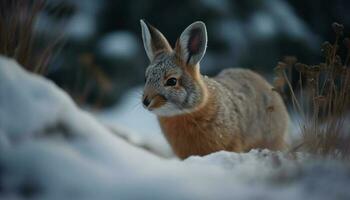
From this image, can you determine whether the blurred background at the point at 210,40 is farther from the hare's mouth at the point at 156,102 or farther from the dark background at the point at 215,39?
the hare's mouth at the point at 156,102

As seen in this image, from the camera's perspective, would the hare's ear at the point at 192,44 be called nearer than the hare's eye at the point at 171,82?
No

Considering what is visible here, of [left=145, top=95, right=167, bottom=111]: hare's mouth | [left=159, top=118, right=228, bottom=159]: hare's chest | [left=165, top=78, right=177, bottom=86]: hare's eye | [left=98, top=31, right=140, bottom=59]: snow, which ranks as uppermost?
[left=165, top=78, right=177, bottom=86]: hare's eye

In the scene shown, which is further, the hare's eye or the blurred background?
the blurred background

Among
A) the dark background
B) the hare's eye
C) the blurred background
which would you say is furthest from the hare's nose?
the dark background

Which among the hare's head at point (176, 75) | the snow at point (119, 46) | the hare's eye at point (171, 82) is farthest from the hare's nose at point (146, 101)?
the snow at point (119, 46)

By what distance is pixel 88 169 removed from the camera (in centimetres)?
225

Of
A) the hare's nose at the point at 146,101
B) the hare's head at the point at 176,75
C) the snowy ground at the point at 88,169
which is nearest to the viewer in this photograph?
the snowy ground at the point at 88,169

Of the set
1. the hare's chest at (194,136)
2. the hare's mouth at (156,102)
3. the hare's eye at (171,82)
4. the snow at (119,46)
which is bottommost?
the snow at (119,46)

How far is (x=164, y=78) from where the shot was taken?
13.5ft

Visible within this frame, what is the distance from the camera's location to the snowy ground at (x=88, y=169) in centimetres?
213

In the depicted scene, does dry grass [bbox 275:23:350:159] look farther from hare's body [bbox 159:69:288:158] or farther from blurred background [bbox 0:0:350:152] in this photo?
blurred background [bbox 0:0:350:152]

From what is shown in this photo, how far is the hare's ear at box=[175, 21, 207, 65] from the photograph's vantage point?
169 inches

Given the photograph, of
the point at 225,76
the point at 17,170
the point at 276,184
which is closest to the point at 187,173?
the point at 276,184

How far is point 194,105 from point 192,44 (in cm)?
48
